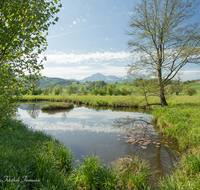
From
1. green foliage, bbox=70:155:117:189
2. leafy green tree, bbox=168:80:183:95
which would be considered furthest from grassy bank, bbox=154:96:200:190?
leafy green tree, bbox=168:80:183:95

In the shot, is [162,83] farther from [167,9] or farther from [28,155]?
[28,155]

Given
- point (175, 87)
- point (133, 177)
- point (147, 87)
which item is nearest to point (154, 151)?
point (133, 177)

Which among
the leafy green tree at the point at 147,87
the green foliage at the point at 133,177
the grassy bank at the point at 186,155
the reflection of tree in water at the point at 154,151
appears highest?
the leafy green tree at the point at 147,87

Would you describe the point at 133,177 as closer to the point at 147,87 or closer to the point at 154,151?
the point at 154,151

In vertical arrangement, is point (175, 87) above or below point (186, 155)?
above

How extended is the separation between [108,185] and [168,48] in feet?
55.6

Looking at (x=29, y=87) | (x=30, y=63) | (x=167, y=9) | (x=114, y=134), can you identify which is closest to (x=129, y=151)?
(x=114, y=134)

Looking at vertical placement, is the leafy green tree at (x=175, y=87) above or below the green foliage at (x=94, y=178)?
above

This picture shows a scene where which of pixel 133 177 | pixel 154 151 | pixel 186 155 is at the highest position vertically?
pixel 186 155

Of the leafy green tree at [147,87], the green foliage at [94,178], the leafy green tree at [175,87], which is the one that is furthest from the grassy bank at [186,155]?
the leafy green tree at [175,87]

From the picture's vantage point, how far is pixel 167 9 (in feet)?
49.9

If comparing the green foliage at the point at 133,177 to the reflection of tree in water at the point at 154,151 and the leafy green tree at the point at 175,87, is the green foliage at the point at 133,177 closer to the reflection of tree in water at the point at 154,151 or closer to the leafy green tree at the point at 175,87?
the reflection of tree in water at the point at 154,151

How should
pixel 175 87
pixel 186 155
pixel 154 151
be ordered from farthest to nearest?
pixel 175 87 → pixel 154 151 → pixel 186 155

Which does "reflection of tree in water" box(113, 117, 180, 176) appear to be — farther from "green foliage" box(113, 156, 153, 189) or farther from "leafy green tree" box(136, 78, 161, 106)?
"leafy green tree" box(136, 78, 161, 106)
